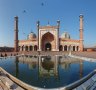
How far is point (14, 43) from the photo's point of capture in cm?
2867

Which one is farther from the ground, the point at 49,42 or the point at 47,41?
the point at 47,41

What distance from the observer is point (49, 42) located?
1203 inches

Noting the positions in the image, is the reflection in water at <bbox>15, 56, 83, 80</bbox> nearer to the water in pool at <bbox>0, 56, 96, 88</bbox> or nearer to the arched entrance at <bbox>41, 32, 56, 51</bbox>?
the water in pool at <bbox>0, 56, 96, 88</bbox>

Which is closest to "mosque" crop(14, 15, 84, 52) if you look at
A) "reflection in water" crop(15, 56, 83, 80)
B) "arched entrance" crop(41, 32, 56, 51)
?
"arched entrance" crop(41, 32, 56, 51)

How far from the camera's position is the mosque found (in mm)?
28400

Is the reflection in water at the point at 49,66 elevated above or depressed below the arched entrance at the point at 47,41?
below

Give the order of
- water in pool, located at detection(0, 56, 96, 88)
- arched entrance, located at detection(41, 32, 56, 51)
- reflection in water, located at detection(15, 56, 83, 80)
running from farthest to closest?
arched entrance, located at detection(41, 32, 56, 51) → reflection in water, located at detection(15, 56, 83, 80) → water in pool, located at detection(0, 56, 96, 88)

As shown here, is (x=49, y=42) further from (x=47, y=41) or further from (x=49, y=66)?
(x=49, y=66)

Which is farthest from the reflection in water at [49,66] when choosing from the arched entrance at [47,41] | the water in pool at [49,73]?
the arched entrance at [47,41]

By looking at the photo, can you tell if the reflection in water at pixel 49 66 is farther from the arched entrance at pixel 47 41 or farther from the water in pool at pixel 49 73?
the arched entrance at pixel 47 41

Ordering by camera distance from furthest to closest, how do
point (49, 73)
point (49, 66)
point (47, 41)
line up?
point (47, 41)
point (49, 66)
point (49, 73)

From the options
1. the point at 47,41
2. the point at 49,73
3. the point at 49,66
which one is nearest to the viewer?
the point at 49,73

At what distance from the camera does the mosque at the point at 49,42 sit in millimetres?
28400

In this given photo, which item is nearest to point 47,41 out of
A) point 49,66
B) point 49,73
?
point 49,66
